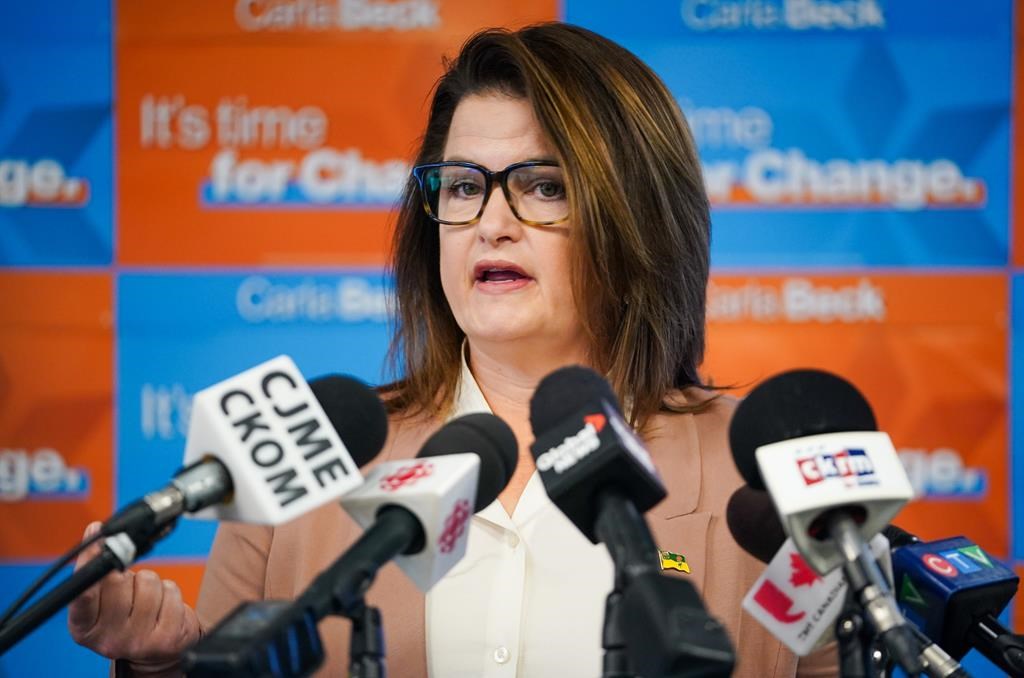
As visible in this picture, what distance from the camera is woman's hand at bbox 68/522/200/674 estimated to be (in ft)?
3.96

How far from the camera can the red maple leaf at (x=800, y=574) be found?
1.11 metres

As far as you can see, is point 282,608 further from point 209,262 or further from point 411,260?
point 209,262

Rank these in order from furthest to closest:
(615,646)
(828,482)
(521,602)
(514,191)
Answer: (514,191) → (521,602) → (828,482) → (615,646)

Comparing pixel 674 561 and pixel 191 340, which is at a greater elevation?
pixel 191 340

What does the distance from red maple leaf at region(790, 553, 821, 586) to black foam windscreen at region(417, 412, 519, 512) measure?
0.97ft

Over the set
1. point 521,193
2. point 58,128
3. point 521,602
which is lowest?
point 521,602

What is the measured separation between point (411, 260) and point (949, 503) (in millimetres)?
1567

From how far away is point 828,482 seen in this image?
972mm

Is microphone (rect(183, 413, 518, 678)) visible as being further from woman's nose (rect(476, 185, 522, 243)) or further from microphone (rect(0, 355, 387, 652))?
woman's nose (rect(476, 185, 522, 243))

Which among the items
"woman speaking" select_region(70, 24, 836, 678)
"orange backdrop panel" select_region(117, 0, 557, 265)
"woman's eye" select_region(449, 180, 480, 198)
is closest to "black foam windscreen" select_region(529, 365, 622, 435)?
"woman speaking" select_region(70, 24, 836, 678)

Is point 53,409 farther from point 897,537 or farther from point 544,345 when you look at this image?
point 897,537

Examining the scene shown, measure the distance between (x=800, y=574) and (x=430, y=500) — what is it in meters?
0.39

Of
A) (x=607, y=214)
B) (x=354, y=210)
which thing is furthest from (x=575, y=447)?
(x=354, y=210)

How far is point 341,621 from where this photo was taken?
1.57 meters
